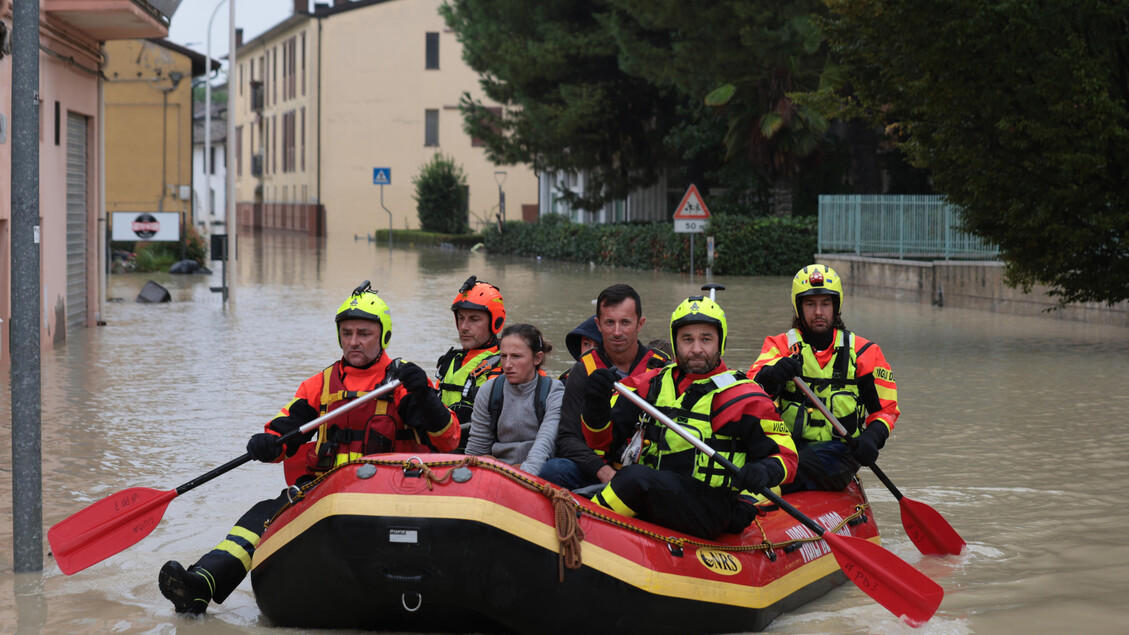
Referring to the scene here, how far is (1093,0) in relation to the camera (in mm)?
14023

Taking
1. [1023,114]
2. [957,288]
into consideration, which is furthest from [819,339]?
[957,288]

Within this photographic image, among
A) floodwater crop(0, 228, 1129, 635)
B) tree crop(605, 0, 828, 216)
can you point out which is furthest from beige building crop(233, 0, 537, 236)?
floodwater crop(0, 228, 1129, 635)

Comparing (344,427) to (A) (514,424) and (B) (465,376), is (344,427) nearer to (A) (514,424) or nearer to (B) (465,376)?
(A) (514,424)

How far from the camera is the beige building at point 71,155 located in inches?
637

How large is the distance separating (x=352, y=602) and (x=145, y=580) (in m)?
1.82

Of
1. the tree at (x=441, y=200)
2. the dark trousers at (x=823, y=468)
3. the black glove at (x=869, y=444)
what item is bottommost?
the dark trousers at (x=823, y=468)

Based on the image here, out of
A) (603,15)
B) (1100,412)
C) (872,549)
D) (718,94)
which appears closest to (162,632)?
(872,549)

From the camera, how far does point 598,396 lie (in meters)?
6.02

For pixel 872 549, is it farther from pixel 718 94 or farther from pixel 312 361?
pixel 718 94

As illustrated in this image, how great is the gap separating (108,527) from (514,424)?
187 cm

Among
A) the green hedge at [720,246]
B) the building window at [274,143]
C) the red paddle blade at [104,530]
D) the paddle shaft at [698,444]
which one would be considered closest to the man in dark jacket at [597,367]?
the paddle shaft at [698,444]

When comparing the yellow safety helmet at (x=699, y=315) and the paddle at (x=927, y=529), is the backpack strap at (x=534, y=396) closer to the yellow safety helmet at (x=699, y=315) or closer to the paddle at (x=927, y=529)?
the yellow safety helmet at (x=699, y=315)

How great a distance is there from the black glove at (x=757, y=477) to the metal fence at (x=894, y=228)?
19253 mm

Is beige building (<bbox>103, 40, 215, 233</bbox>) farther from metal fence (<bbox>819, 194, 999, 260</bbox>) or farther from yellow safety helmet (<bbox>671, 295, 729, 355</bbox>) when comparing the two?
yellow safety helmet (<bbox>671, 295, 729, 355</bbox>)
